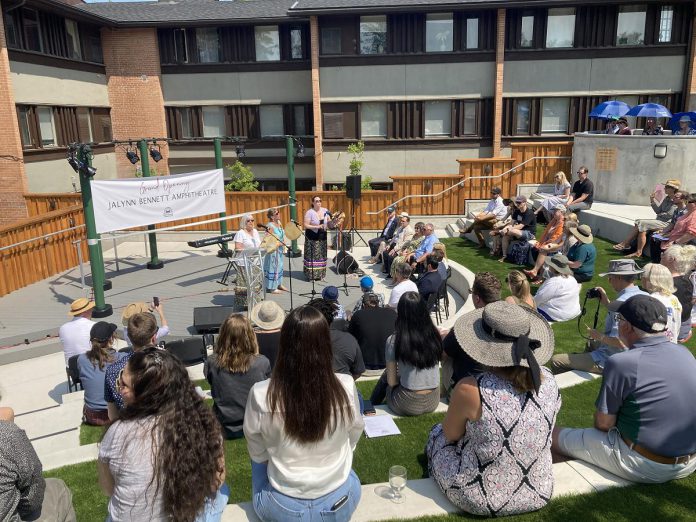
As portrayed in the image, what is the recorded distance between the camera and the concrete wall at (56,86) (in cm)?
2027

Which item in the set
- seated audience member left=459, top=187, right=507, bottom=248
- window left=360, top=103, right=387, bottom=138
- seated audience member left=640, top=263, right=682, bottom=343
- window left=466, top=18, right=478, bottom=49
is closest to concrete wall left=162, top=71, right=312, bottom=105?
window left=360, top=103, right=387, bottom=138

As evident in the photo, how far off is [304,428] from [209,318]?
725cm

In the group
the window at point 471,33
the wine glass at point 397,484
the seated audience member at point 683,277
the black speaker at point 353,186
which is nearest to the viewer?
the wine glass at point 397,484

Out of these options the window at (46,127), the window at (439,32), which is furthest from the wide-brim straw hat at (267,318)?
the window at (439,32)

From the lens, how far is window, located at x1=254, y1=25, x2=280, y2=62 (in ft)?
83.8

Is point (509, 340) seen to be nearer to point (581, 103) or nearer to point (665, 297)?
point (665, 297)

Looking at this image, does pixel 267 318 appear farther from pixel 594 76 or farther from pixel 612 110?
pixel 594 76

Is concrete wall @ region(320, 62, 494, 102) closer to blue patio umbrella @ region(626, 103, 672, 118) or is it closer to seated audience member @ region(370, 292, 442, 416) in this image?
blue patio umbrella @ region(626, 103, 672, 118)

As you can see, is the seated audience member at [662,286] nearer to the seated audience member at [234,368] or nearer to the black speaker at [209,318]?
the seated audience member at [234,368]

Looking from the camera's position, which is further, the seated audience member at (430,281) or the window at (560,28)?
the window at (560,28)

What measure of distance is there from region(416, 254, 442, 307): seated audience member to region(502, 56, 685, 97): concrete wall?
15898 mm

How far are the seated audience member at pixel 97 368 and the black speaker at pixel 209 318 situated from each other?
137 inches

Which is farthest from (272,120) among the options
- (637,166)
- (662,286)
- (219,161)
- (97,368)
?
(662,286)

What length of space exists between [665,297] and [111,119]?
82.6 feet
